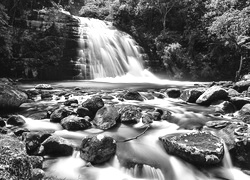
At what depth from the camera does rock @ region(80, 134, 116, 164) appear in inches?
177

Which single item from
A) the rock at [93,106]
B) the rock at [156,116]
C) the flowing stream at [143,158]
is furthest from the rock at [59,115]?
the rock at [156,116]

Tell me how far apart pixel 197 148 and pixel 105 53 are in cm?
1635

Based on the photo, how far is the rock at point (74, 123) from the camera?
6.07 meters

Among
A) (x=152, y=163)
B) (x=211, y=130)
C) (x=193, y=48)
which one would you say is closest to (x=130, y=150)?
(x=152, y=163)

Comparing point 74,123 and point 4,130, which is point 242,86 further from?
point 4,130

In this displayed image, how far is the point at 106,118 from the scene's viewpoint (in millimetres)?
6496

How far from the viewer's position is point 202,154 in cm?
444

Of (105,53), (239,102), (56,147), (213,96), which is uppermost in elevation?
(105,53)

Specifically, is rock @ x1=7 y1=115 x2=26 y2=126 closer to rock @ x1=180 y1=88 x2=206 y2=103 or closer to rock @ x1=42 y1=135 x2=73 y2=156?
rock @ x1=42 y1=135 x2=73 y2=156

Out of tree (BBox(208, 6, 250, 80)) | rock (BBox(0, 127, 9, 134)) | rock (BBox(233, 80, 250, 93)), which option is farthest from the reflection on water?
tree (BBox(208, 6, 250, 80))

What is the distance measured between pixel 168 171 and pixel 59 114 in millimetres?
3974

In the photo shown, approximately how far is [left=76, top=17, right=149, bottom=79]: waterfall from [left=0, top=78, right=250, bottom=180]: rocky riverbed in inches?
328

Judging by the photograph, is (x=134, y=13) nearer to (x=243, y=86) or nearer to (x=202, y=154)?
(x=243, y=86)

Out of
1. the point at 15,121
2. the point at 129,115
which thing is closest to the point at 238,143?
the point at 129,115
